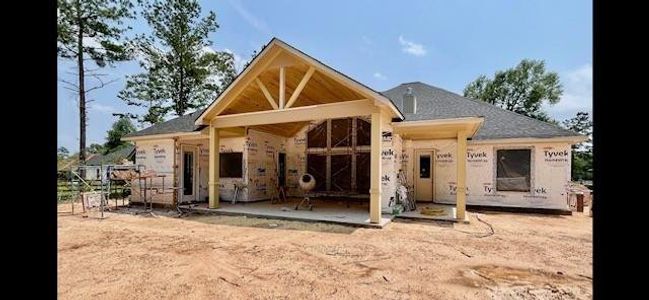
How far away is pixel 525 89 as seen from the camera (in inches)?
1173

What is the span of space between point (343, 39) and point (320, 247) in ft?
36.5

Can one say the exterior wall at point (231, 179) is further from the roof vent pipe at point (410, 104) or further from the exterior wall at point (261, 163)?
the roof vent pipe at point (410, 104)

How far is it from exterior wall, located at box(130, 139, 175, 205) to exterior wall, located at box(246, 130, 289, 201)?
2.76 metres

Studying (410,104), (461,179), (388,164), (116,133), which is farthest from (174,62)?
(116,133)

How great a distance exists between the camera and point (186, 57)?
Result: 21.9 metres

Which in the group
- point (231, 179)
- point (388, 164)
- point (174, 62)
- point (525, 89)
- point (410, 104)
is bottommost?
point (231, 179)

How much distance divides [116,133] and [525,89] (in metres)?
47.9

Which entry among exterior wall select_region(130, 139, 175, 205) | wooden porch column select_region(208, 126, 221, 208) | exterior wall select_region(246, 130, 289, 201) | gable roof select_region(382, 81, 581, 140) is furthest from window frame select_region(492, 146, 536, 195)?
exterior wall select_region(130, 139, 175, 205)

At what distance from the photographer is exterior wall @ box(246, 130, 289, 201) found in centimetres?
1131

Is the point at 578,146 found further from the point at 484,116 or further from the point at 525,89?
the point at 484,116

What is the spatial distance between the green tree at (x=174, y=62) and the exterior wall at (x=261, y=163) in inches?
A: 521

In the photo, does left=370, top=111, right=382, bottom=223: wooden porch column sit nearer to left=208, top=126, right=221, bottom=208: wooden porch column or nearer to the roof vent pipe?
the roof vent pipe
